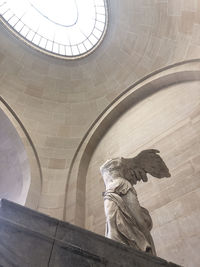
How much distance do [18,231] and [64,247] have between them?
1.39 ft

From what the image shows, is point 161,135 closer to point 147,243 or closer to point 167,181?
point 167,181

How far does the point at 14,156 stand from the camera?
8727mm

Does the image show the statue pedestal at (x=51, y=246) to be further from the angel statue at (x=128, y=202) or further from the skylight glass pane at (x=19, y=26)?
the skylight glass pane at (x=19, y=26)

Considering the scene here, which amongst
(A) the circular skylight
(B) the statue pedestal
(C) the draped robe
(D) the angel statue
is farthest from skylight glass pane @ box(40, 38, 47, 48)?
(B) the statue pedestal

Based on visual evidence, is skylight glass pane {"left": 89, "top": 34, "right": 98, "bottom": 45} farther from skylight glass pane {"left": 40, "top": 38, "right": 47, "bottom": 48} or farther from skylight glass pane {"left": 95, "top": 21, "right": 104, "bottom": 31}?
skylight glass pane {"left": 40, "top": 38, "right": 47, "bottom": 48}

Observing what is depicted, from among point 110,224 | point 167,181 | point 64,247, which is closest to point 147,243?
point 110,224

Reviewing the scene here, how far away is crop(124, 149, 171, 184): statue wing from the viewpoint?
4238 millimetres

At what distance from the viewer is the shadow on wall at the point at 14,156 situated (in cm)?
839

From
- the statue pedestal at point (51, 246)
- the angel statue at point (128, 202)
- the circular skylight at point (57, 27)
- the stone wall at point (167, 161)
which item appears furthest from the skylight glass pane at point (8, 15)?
the statue pedestal at point (51, 246)

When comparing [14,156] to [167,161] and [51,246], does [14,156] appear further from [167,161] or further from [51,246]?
[51,246]

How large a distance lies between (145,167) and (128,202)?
31.2 inches

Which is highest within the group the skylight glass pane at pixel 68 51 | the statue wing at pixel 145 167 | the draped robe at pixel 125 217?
the skylight glass pane at pixel 68 51

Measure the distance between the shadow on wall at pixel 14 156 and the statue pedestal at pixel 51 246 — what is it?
5842mm

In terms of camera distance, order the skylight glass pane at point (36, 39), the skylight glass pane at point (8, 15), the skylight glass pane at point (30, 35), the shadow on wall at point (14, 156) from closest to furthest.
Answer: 1. the shadow on wall at point (14, 156)
2. the skylight glass pane at point (8, 15)
3. the skylight glass pane at point (30, 35)
4. the skylight glass pane at point (36, 39)
